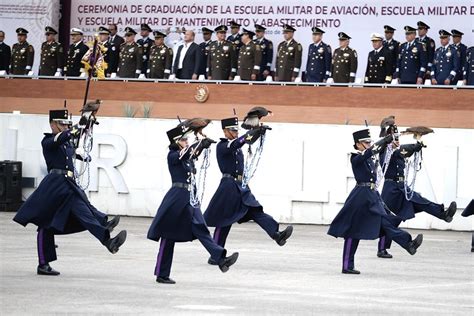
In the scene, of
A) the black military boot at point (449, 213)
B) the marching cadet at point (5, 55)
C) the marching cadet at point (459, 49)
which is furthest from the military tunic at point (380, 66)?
the marching cadet at point (5, 55)

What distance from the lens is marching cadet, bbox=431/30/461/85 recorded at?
87.2 ft

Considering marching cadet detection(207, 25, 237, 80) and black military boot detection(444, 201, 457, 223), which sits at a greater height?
marching cadet detection(207, 25, 237, 80)

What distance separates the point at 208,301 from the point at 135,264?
3778 millimetres

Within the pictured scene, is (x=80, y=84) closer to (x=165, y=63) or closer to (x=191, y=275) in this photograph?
(x=165, y=63)

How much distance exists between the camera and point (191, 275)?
16531mm

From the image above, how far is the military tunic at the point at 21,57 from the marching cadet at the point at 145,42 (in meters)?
2.48

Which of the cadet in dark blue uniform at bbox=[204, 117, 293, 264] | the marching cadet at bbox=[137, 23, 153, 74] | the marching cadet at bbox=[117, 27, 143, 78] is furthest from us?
the marching cadet at bbox=[137, 23, 153, 74]

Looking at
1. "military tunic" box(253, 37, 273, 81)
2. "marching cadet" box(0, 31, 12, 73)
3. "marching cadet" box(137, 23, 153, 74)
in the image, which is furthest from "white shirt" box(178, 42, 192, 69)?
"marching cadet" box(0, 31, 12, 73)

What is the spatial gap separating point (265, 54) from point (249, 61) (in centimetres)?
44

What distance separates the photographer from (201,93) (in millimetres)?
28250

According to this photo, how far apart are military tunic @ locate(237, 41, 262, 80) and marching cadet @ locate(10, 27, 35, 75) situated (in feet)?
17.1

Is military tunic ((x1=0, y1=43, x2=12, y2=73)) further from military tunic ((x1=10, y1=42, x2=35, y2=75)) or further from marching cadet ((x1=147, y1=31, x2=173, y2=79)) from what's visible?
marching cadet ((x1=147, y1=31, x2=173, y2=79))

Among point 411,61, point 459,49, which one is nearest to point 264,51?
point 411,61

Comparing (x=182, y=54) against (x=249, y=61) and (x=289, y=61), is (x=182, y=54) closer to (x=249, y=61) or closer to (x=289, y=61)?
(x=249, y=61)
